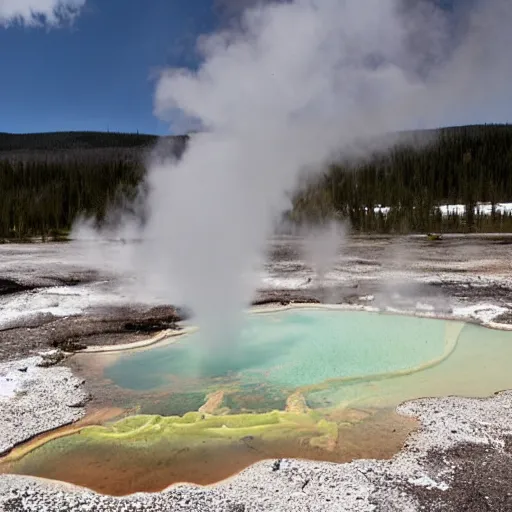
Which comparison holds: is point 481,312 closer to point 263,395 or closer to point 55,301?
point 263,395

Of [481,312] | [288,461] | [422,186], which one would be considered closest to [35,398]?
[288,461]

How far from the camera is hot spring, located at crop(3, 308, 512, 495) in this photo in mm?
3930

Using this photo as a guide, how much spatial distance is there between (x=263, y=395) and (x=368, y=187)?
4577cm

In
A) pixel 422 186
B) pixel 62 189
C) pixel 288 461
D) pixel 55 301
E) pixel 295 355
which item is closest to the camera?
pixel 288 461

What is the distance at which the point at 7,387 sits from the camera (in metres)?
5.32

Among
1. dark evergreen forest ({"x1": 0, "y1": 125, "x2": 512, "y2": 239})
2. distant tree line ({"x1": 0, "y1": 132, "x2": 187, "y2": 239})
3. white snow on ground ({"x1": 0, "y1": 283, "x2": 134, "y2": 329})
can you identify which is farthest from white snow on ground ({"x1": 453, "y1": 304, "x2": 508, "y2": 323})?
distant tree line ({"x1": 0, "y1": 132, "x2": 187, "y2": 239})

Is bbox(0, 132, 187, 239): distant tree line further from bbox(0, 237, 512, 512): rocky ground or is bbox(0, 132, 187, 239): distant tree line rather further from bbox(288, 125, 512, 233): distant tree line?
bbox(0, 237, 512, 512): rocky ground

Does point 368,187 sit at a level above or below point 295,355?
above

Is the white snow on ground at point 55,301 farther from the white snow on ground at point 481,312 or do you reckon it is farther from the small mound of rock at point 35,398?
the white snow on ground at point 481,312

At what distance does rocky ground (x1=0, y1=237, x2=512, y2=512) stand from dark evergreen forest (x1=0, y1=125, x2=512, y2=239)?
52.4 feet

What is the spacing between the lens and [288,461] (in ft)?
12.5

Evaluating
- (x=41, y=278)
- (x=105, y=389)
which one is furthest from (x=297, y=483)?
(x=41, y=278)

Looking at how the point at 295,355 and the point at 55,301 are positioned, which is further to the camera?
the point at 55,301

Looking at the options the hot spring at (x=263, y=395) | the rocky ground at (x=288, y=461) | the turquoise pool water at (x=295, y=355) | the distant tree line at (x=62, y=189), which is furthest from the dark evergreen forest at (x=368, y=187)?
the hot spring at (x=263, y=395)
